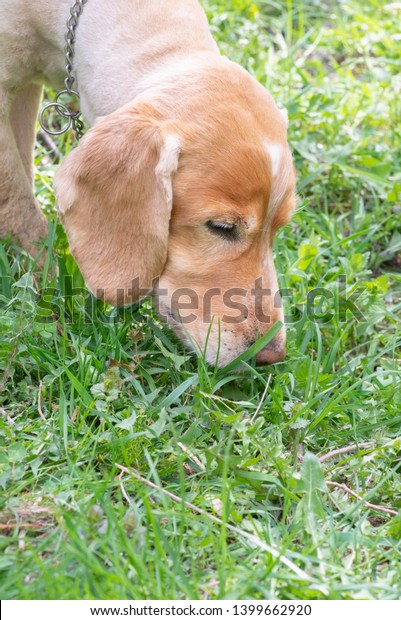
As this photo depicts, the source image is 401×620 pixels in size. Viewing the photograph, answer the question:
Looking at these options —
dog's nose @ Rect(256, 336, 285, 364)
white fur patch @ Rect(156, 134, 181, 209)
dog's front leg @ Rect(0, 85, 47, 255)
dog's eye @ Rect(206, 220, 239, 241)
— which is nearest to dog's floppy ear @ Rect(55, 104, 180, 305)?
white fur patch @ Rect(156, 134, 181, 209)

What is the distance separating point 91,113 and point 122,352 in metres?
1.18

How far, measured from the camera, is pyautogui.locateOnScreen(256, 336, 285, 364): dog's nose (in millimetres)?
3543

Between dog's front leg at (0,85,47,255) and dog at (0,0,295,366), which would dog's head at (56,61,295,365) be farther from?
dog's front leg at (0,85,47,255)

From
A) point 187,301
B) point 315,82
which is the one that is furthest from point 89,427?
point 315,82

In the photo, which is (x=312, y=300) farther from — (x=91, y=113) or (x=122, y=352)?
(x=91, y=113)

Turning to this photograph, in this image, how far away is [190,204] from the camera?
337 cm

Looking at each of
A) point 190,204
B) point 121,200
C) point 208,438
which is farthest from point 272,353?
point 121,200

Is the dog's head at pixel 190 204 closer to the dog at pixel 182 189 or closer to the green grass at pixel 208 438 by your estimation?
the dog at pixel 182 189

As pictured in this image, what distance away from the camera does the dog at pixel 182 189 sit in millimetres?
3350

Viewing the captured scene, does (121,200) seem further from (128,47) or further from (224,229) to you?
(128,47)

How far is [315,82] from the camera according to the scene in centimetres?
617

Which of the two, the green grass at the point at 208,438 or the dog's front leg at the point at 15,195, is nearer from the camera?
the green grass at the point at 208,438
